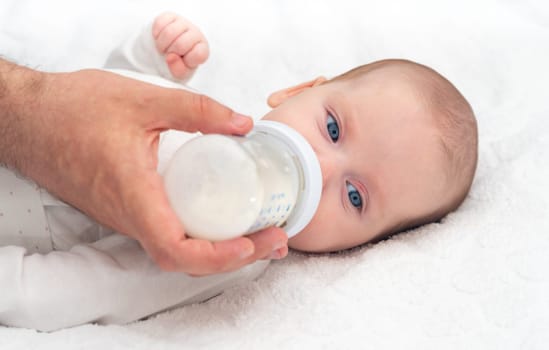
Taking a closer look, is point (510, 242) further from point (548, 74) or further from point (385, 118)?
point (548, 74)

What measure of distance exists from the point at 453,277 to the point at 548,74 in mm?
831

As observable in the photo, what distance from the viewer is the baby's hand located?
1766 millimetres

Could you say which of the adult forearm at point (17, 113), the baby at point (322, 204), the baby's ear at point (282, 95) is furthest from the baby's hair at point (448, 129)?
the adult forearm at point (17, 113)

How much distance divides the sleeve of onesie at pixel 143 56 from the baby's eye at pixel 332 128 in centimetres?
55

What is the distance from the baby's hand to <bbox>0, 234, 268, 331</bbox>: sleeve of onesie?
1.85 feet

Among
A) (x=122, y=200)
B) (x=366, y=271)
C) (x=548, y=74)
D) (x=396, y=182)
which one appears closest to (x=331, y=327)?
(x=366, y=271)

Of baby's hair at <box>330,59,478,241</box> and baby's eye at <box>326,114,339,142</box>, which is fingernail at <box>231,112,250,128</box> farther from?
baby's hair at <box>330,59,478,241</box>

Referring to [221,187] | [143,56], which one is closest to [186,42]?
[143,56]

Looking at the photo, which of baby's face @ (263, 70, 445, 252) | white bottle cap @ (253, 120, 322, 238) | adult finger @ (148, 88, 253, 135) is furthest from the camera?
baby's face @ (263, 70, 445, 252)

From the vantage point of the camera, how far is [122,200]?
3.37ft

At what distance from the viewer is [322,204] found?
4.49 ft

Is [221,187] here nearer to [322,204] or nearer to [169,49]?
[322,204]

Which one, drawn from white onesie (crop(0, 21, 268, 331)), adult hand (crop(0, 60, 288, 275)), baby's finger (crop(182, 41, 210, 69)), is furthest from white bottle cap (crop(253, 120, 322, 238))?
baby's finger (crop(182, 41, 210, 69))

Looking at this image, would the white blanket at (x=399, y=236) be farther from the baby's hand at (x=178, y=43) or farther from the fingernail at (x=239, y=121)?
the fingernail at (x=239, y=121)
